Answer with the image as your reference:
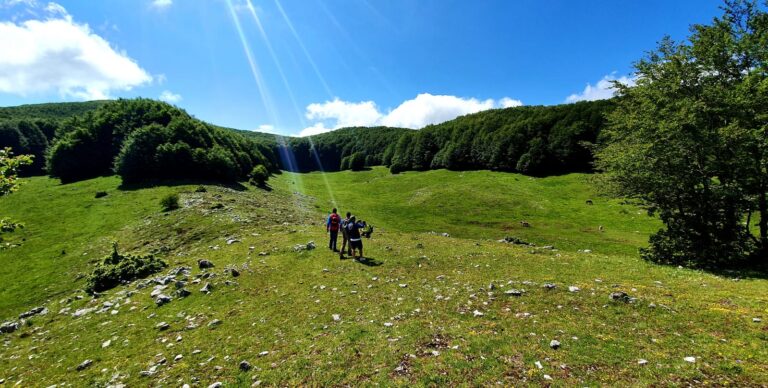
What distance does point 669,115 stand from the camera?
22.5m

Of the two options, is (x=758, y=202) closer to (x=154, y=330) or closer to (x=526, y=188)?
(x=154, y=330)

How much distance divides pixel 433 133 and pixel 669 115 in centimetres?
11962

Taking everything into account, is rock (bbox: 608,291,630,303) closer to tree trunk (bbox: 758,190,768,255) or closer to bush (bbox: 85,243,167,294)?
tree trunk (bbox: 758,190,768,255)

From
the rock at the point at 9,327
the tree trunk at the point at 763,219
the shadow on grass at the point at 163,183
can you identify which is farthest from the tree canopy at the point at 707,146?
the shadow on grass at the point at 163,183

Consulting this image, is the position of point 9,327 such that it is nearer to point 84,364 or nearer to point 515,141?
point 84,364

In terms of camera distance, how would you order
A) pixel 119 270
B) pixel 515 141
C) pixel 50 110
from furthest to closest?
pixel 50 110
pixel 515 141
pixel 119 270

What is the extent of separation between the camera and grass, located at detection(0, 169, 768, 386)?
9328 mm

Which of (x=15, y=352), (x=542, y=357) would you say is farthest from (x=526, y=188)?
(x=15, y=352)

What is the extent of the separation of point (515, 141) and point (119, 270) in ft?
335

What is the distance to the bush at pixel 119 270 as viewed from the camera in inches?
910

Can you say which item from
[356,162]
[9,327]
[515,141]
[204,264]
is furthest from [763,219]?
[356,162]

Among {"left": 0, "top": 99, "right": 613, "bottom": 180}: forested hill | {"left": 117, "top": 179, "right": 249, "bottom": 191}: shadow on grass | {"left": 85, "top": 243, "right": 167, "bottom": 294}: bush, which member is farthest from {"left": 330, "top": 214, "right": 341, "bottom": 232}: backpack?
{"left": 0, "top": 99, "right": 613, "bottom": 180}: forested hill

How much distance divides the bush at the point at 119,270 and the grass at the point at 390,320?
1385mm

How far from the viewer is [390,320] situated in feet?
43.1
